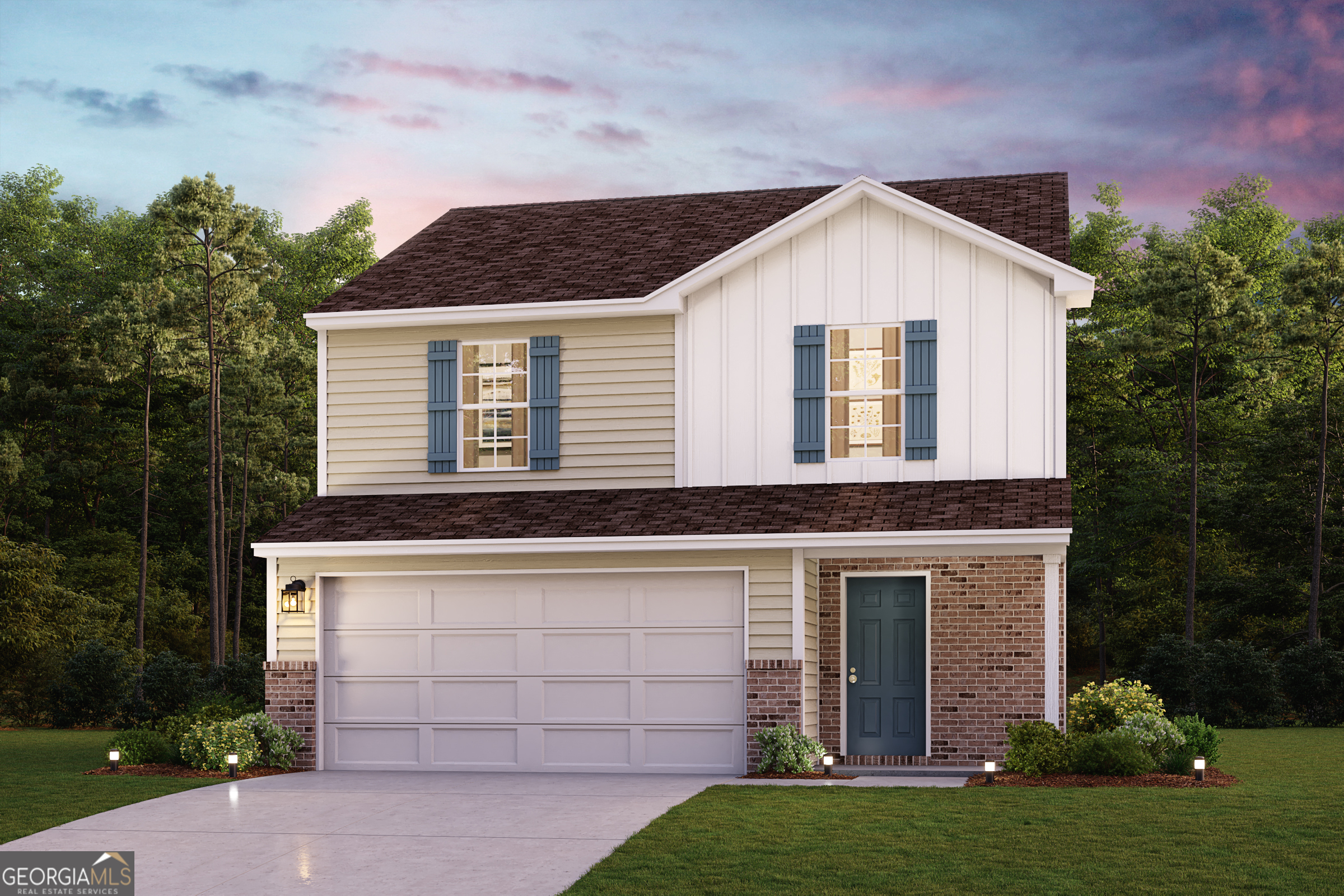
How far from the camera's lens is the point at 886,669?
1538cm

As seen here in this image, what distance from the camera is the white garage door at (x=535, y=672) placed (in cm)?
1466

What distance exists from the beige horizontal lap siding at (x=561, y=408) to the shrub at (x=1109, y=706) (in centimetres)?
528

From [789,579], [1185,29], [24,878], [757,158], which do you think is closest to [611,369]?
[789,579]

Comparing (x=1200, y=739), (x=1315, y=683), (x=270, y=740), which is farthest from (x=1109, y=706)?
(x=1315, y=683)

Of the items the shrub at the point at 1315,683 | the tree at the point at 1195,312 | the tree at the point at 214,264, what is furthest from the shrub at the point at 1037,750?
the tree at the point at 214,264

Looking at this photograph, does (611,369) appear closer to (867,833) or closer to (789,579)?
(789,579)

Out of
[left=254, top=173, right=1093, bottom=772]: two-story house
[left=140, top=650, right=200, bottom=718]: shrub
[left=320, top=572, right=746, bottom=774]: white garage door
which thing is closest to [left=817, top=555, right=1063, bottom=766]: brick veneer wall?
[left=254, top=173, right=1093, bottom=772]: two-story house

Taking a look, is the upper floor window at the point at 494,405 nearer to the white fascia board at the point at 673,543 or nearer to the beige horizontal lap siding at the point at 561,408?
the beige horizontal lap siding at the point at 561,408

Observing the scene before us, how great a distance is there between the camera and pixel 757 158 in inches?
1086

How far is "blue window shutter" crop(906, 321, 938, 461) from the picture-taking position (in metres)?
15.2

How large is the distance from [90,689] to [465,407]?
1231cm

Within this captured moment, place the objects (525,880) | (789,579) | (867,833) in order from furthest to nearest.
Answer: (789,579) → (867,833) → (525,880)

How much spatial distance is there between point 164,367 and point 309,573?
20.1 m

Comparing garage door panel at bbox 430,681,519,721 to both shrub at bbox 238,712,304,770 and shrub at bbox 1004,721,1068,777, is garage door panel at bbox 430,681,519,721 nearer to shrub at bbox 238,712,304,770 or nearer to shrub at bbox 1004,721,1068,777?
shrub at bbox 238,712,304,770
